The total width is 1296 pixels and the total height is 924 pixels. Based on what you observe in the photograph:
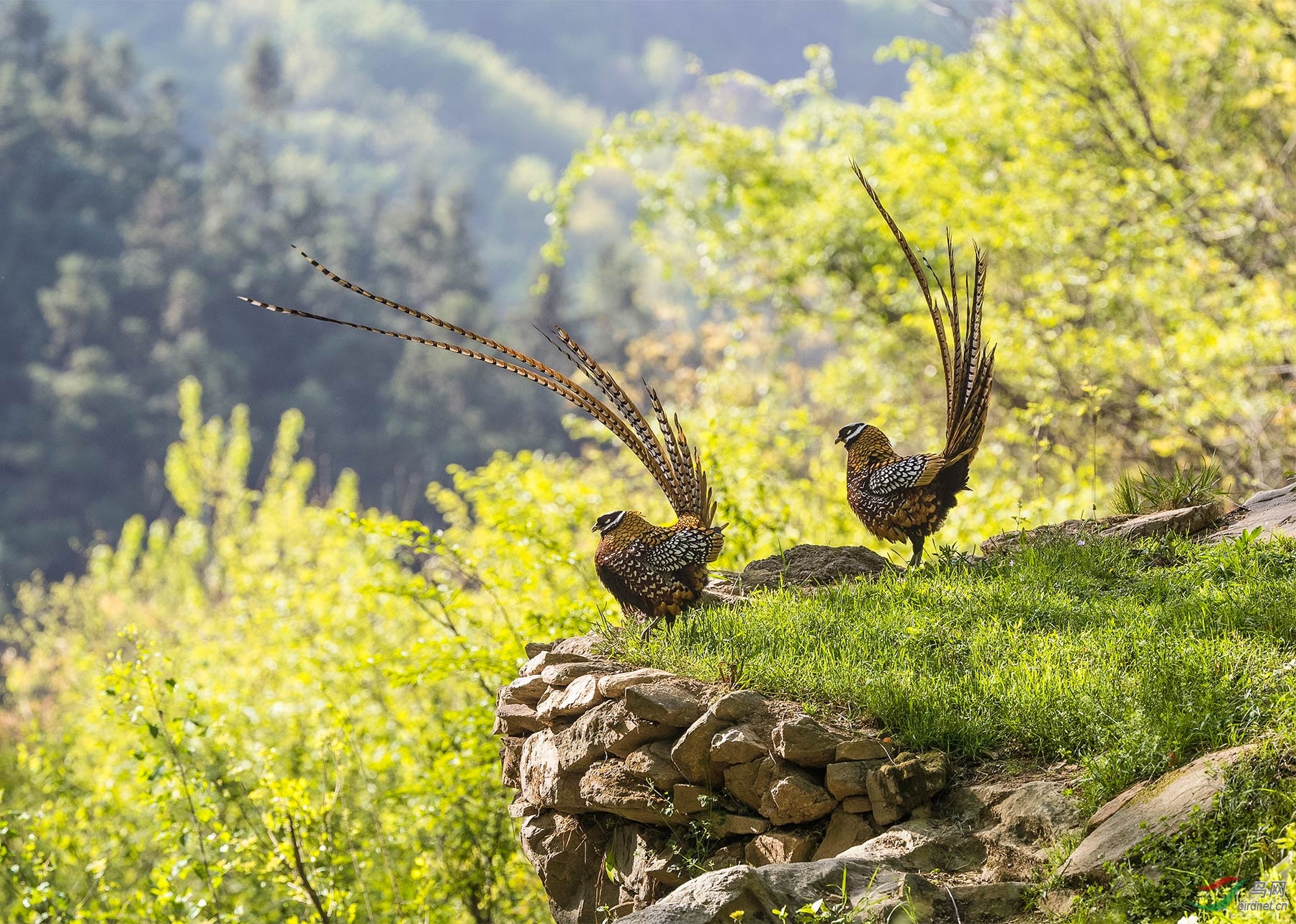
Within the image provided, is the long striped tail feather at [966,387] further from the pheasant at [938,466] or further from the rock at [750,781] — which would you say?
the rock at [750,781]

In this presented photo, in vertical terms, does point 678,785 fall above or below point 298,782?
below

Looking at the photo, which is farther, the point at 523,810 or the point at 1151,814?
the point at 523,810

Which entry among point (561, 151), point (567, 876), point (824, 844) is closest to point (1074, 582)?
point (824, 844)

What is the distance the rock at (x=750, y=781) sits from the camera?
399 cm

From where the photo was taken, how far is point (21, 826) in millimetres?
8031

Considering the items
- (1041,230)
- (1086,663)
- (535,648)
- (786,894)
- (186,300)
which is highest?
(186,300)

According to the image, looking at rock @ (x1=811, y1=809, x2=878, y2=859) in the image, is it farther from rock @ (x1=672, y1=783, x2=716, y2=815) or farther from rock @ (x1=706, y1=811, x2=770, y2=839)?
rock @ (x1=672, y1=783, x2=716, y2=815)

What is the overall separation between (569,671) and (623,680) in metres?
0.39

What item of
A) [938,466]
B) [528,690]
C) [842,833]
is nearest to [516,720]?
[528,690]

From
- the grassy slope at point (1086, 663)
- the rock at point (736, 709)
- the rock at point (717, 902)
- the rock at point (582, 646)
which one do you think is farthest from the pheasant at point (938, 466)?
the rock at point (717, 902)

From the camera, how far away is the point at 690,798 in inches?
161

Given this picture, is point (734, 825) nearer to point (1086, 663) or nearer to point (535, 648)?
point (1086, 663)

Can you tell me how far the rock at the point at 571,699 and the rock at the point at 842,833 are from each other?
1.00 m

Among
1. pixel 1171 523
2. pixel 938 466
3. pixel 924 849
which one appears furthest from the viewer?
pixel 1171 523
